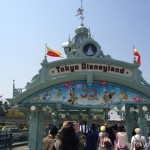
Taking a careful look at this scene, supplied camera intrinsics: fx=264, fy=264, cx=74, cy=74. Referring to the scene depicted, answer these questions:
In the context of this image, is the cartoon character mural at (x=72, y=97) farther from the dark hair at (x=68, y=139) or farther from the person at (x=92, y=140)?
the dark hair at (x=68, y=139)

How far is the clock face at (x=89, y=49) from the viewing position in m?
16.1

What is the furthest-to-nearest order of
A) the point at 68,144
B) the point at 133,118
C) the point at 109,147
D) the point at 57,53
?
the point at 57,53, the point at 133,118, the point at 109,147, the point at 68,144

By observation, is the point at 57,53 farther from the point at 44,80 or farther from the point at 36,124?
the point at 36,124

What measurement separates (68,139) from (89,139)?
19.6 feet

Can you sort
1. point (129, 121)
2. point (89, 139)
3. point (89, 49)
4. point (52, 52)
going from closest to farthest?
point (89, 139)
point (89, 49)
point (129, 121)
point (52, 52)

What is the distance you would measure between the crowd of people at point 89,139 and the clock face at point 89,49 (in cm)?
567

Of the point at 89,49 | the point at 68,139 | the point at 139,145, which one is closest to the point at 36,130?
the point at 89,49

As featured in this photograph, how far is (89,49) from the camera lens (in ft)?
53.1

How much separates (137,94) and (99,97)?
2205 mm

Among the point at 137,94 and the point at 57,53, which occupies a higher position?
the point at 57,53

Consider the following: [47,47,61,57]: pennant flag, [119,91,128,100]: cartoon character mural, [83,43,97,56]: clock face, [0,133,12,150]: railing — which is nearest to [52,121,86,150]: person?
[0,133,12,150]: railing

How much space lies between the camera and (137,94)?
15320mm

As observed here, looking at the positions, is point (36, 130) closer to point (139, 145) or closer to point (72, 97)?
point (72, 97)

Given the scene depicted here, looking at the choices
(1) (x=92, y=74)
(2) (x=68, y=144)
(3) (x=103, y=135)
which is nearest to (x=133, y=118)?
(1) (x=92, y=74)
